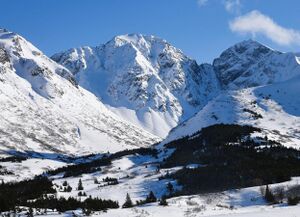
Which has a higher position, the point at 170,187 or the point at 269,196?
the point at 170,187

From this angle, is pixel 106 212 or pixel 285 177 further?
pixel 285 177

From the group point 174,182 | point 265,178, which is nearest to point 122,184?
point 174,182

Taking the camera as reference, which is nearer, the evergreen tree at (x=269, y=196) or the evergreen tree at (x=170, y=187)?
the evergreen tree at (x=269, y=196)

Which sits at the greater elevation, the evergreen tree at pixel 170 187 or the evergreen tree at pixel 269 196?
the evergreen tree at pixel 170 187

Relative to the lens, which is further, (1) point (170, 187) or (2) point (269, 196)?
(1) point (170, 187)

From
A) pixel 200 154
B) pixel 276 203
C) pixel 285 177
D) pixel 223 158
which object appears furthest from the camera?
pixel 200 154

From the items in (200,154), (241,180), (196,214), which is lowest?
(196,214)

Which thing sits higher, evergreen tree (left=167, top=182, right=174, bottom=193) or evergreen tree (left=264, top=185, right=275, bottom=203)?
evergreen tree (left=167, top=182, right=174, bottom=193)

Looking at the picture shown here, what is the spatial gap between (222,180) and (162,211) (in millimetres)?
59483

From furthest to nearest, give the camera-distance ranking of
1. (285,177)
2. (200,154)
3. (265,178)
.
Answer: (200,154) < (265,178) < (285,177)

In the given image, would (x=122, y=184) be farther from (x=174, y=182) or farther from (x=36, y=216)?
(x=36, y=216)

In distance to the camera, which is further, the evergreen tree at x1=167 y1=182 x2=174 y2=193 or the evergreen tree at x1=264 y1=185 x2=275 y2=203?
the evergreen tree at x1=167 y1=182 x2=174 y2=193

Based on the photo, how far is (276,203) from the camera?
85.8 metres

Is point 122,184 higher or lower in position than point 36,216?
higher
